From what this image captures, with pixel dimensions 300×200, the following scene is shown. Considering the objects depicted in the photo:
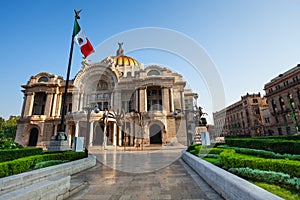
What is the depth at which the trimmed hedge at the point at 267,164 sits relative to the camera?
365cm

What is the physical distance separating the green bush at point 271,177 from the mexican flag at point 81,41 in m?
13.3

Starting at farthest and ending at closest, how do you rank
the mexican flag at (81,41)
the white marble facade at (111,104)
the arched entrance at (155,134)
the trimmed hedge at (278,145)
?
the arched entrance at (155,134) → the white marble facade at (111,104) → the mexican flag at (81,41) → the trimmed hedge at (278,145)

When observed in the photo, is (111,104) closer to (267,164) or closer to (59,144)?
(59,144)

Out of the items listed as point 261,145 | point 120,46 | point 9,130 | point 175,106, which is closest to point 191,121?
point 175,106

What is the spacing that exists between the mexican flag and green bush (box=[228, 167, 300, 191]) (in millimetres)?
13264

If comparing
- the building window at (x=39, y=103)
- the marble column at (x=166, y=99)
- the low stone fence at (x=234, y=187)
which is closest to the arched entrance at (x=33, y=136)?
the building window at (x=39, y=103)

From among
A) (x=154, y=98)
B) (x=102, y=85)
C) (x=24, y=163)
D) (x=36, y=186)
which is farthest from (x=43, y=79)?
(x=36, y=186)

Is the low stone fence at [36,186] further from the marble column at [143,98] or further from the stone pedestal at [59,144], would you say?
the marble column at [143,98]

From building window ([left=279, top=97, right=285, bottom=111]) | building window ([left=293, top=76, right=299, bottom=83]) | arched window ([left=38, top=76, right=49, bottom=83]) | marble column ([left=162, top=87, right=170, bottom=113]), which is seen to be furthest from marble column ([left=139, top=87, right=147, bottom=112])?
building window ([left=279, top=97, right=285, bottom=111])

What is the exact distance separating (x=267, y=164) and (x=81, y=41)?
1397 cm

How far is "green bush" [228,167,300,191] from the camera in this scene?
136 inches

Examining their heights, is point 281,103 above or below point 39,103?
above

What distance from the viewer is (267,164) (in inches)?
167

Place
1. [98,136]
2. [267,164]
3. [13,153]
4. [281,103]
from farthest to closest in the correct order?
[281,103], [98,136], [13,153], [267,164]
